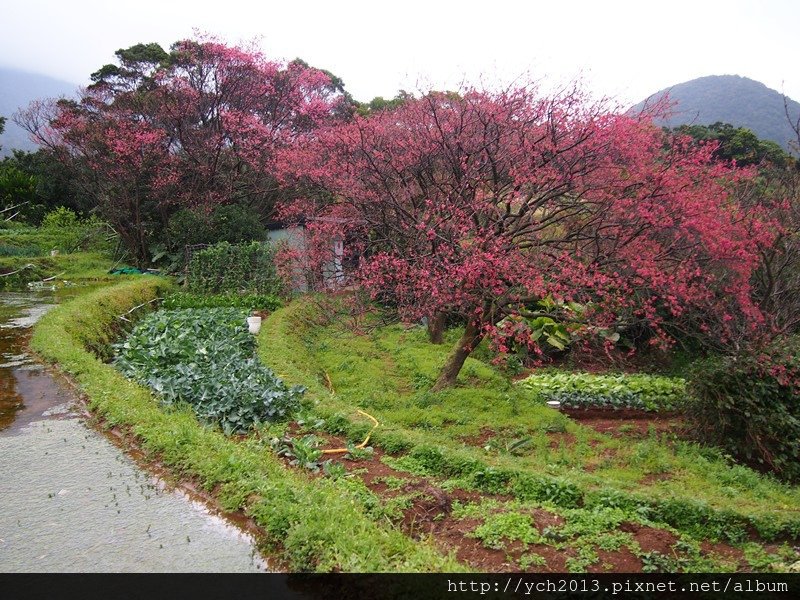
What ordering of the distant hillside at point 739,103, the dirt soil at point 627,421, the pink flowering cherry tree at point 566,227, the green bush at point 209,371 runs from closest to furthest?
1. the green bush at point 209,371
2. the pink flowering cherry tree at point 566,227
3. the dirt soil at point 627,421
4. the distant hillside at point 739,103

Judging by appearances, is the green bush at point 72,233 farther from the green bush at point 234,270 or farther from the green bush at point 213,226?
the green bush at point 234,270

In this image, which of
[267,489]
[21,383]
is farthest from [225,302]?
[267,489]

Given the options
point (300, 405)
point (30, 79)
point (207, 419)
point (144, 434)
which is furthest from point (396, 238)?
point (30, 79)

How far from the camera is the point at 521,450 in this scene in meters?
6.74

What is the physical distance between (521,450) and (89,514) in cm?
439

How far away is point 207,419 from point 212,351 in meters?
2.82

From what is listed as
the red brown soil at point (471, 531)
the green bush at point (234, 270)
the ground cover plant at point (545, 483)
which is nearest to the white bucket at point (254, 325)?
the ground cover plant at point (545, 483)

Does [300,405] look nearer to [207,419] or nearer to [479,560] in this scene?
[207,419]

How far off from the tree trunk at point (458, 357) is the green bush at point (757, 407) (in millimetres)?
3107

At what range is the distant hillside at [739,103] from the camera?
1085 inches

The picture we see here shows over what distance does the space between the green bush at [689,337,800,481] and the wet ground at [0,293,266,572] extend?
19.0 feet

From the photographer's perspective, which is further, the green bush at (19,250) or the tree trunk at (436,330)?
the green bush at (19,250)

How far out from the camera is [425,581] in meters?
3.40

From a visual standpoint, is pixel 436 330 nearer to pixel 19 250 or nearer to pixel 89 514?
pixel 89 514
